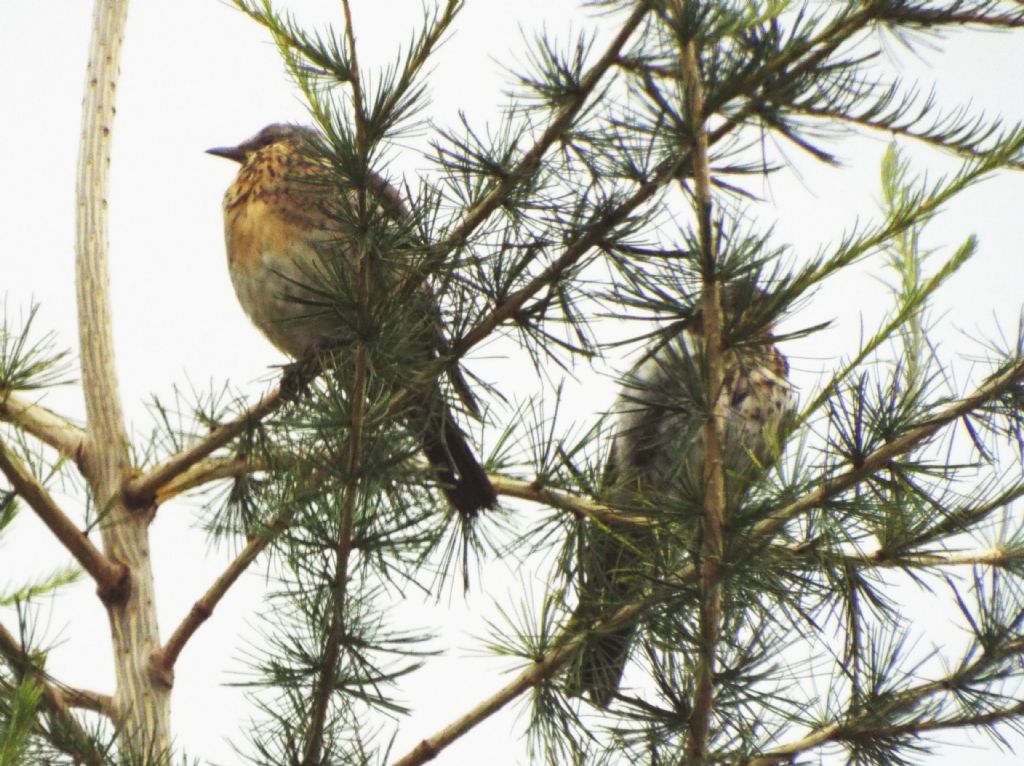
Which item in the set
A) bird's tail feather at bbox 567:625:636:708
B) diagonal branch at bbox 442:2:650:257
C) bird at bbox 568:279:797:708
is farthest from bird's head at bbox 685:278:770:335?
bird's tail feather at bbox 567:625:636:708

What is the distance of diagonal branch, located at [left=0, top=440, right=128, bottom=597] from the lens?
2.36m

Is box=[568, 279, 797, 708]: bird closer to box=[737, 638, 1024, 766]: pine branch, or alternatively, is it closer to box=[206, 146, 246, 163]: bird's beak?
box=[737, 638, 1024, 766]: pine branch

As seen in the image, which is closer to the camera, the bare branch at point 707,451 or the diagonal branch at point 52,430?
the bare branch at point 707,451

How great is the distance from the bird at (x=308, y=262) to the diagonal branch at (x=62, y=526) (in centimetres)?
51

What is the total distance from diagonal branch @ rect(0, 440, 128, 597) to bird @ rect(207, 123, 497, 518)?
0.51 m

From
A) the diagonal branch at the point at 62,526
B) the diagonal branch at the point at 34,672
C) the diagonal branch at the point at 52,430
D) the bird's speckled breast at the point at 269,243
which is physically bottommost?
the diagonal branch at the point at 34,672

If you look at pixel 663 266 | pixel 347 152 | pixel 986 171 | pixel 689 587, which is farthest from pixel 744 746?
pixel 347 152

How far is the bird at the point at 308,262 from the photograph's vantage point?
1.91 m

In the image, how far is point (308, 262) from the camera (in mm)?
3158

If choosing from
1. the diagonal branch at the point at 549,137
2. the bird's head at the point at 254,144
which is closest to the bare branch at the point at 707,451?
the diagonal branch at the point at 549,137

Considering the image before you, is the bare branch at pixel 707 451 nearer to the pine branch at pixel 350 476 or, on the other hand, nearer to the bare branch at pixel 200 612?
the pine branch at pixel 350 476

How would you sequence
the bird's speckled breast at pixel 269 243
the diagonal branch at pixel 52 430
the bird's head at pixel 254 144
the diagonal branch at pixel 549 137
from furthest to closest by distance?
the bird's head at pixel 254 144 < the bird's speckled breast at pixel 269 243 < the diagonal branch at pixel 52 430 < the diagonal branch at pixel 549 137

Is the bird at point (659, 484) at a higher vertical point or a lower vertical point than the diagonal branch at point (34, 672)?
higher

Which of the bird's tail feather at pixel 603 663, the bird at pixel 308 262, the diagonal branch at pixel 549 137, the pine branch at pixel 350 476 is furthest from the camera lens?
the bird's tail feather at pixel 603 663
